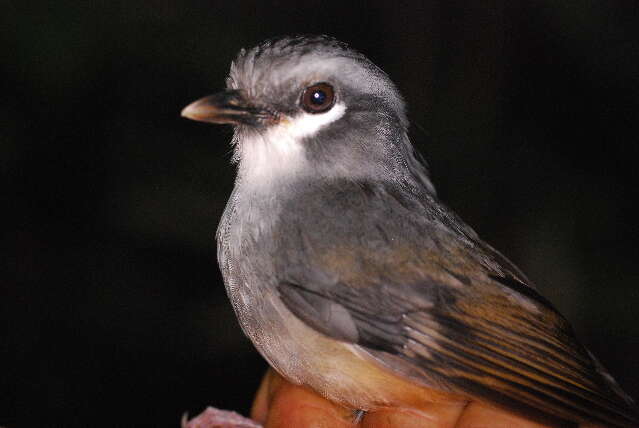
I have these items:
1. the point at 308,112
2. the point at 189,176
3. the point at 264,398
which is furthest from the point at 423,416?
the point at 189,176

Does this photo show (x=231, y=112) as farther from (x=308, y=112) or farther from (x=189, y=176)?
(x=189, y=176)

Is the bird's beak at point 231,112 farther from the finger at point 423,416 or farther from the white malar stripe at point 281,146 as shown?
the finger at point 423,416

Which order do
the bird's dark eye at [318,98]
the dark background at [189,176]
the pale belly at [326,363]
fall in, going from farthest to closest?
the dark background at [189,176] → the bird's dark eye at [318,98] → the pale belly at [326,363]

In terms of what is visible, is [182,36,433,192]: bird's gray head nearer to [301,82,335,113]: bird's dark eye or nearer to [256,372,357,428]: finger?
[301,82,335,113]: bird's dark eye

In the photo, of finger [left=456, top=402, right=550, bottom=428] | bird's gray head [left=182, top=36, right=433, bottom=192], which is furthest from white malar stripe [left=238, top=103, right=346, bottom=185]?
finger [left=456, top=402, right=550, bottom=428]

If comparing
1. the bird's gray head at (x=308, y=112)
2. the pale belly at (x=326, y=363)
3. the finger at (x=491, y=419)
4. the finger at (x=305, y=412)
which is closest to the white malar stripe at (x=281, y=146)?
the bird's gray head at (x=308, y=112)
